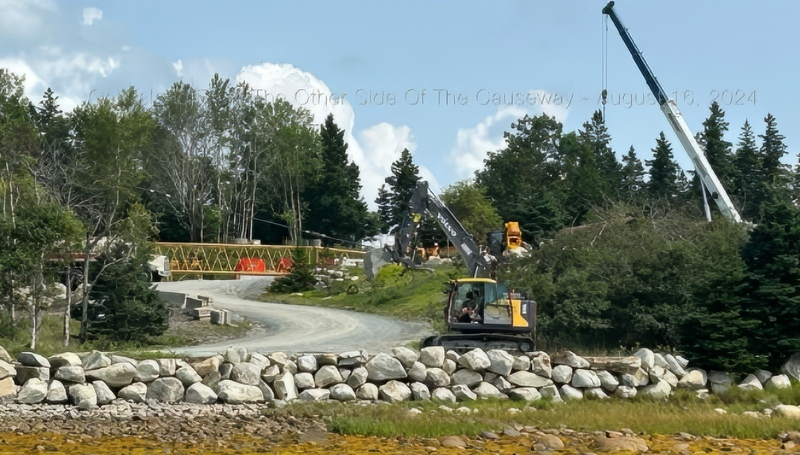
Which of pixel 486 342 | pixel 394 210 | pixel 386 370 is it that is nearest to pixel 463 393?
pixel 386 370

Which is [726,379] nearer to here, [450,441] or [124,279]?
[450,441]

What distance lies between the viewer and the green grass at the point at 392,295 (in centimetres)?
3597

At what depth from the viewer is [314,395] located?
16125 mm

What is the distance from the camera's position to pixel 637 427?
44.2 feet

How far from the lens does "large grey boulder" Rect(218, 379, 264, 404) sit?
15.5 m

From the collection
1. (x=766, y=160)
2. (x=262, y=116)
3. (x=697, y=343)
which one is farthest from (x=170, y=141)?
(x=697, y=343)

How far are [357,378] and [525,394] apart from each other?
9.97ft

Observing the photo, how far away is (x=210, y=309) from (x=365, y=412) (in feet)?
61.5

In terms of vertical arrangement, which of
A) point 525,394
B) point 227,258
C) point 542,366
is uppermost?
point 227,258

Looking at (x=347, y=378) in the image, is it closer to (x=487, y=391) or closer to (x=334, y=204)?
(x=487, y=391)

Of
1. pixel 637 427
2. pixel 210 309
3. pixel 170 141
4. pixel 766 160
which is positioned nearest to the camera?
pixel 637 427

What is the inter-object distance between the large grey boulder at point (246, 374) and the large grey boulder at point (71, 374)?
2.48m

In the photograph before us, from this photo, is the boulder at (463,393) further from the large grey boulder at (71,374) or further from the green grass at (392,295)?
the green grass at (392,295)

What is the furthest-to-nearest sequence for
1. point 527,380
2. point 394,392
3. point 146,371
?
1. point 527,380
2. point 394,392
3. point 146,371
